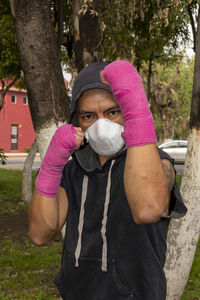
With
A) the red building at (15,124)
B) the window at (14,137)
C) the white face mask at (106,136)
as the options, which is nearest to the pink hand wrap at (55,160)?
the white face mask at (106,136)

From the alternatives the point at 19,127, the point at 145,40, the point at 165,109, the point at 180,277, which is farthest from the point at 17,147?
the point at 180,277

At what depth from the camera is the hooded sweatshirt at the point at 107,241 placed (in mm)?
1738

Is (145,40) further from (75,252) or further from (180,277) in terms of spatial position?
(75,252)

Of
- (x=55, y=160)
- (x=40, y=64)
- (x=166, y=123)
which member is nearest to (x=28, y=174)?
(x=40, y=64)

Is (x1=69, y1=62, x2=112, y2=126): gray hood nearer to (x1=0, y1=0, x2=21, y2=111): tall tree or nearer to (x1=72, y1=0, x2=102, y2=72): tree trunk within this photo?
(x1=72, y1=0, x2=102, y2=72): tree trunk

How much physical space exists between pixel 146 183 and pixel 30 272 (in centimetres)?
482

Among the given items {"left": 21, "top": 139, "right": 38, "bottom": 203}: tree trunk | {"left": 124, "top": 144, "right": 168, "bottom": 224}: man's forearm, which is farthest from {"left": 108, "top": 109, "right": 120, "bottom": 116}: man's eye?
{"left": 21, "top": 139, "right": 38, "bottom": 203}: tree trunk

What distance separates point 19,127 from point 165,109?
1655cm

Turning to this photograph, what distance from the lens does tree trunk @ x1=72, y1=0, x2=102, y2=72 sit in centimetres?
389

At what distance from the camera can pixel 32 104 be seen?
3562 millimetres

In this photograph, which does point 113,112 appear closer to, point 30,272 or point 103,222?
point 103,222

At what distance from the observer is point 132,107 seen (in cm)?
159

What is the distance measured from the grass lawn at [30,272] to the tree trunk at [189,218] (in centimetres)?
99

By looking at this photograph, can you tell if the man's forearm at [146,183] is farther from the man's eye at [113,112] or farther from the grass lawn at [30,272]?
the grass lawn at [30,272]
